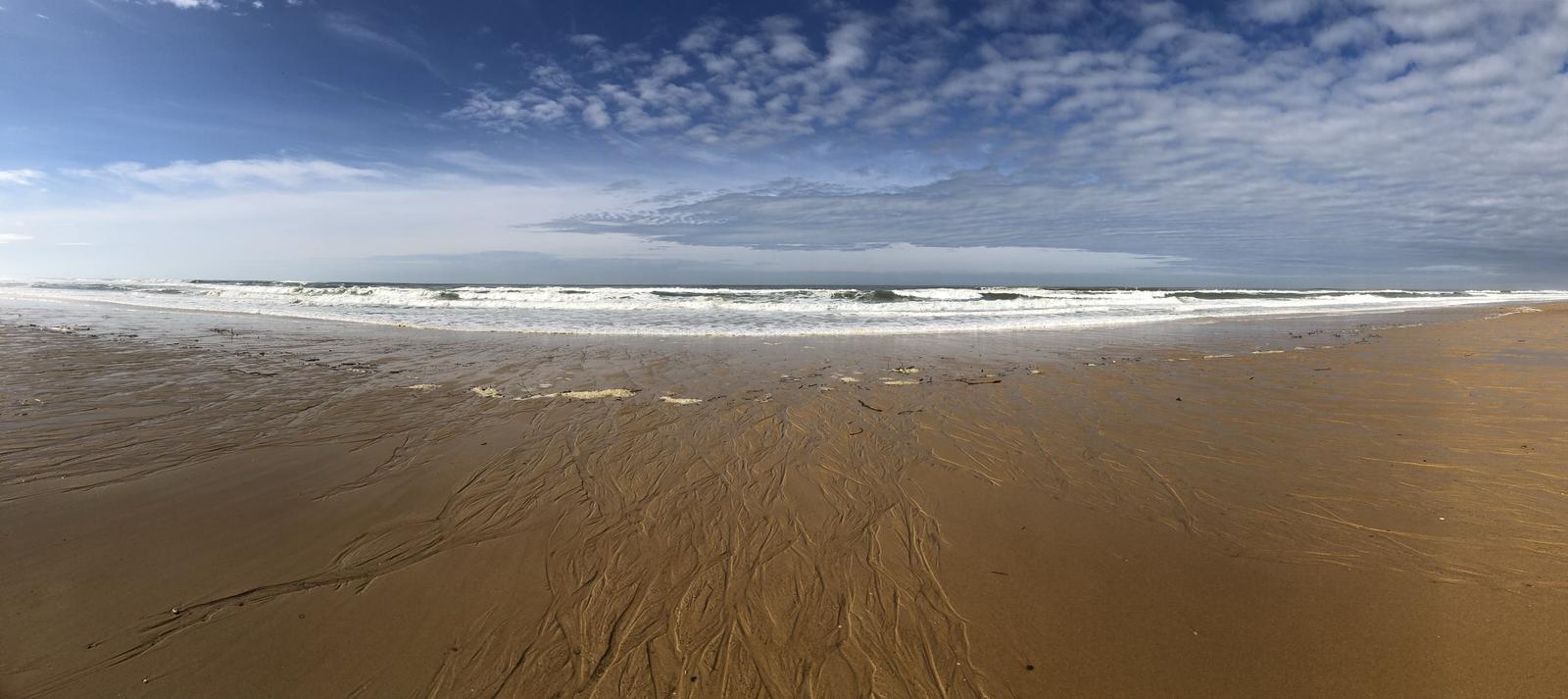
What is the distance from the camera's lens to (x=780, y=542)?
4.07 metres

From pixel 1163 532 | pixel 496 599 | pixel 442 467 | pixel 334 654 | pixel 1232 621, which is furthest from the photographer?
pixel 442 467

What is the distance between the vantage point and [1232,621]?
3098mm

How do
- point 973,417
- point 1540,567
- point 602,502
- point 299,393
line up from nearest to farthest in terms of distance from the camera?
point 1540,567 < point 602,502 < point 973,417 < point 299,393

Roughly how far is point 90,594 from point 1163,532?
258 inches

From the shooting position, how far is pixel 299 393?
27.5ft

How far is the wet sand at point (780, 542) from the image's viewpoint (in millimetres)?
2781

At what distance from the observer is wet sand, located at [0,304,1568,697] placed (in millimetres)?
2781

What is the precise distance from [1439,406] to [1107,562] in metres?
7.46

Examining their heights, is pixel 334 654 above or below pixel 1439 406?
below

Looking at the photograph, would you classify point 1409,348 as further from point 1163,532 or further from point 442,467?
point 442,467

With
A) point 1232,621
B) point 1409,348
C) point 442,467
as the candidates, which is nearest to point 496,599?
point 442,467

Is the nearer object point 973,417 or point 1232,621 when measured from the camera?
point 1232,621

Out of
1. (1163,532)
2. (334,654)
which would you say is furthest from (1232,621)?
(334,654)

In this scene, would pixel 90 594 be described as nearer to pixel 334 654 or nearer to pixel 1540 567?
pixel 334 654
